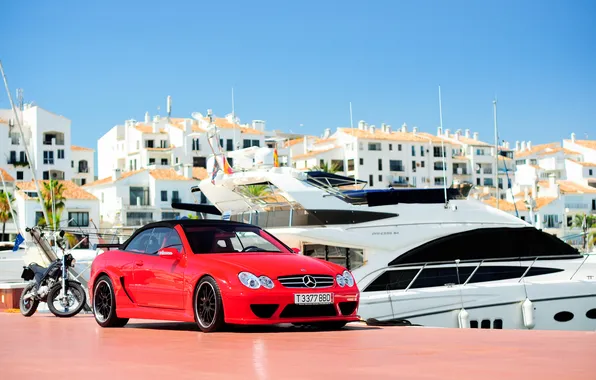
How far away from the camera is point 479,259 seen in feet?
78.1

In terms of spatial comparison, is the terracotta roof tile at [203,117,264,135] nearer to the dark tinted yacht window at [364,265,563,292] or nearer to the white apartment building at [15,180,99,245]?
the white apartment building at [15,180,99,245]

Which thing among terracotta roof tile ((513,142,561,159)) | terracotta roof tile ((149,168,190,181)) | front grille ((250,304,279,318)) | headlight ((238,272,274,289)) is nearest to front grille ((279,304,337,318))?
front grille ((250,304,279,318))

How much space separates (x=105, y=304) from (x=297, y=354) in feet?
16.3

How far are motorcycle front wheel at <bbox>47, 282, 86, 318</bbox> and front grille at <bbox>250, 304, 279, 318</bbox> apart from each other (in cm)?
498

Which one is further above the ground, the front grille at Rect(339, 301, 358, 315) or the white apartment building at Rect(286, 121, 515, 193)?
the white apartment building at Rect(286, 121, 515, 193)

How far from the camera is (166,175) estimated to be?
9638 cm

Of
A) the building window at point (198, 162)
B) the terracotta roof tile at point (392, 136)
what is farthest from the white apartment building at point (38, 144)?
the terracotta roof tile at point (392, 136)

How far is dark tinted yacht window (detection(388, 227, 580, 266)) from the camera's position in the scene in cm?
2364

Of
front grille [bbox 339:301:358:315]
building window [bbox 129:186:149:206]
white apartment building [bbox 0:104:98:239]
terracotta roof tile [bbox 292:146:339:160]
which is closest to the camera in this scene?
front grille [bbox 339:301:358:315]

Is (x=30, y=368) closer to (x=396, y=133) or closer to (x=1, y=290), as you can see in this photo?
(x=1, y=290)

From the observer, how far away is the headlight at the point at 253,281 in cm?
1009

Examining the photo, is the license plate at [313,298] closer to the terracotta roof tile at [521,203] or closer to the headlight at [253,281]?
the headlight at [253,281]

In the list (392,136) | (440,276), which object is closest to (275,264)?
(440,276)

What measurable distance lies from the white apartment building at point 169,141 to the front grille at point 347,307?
303 ft
